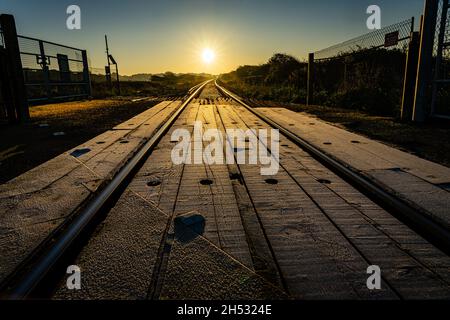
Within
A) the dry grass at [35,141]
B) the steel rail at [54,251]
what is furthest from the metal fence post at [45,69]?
the steel rail at [54,251]

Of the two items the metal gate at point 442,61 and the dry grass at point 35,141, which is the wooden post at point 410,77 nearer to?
the metal gate at point 442,61

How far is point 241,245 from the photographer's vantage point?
A: 168 centimetres

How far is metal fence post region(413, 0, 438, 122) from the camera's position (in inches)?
238

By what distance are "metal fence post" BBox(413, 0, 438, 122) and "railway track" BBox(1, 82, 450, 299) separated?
492cm

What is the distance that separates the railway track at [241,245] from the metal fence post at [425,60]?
4924mm

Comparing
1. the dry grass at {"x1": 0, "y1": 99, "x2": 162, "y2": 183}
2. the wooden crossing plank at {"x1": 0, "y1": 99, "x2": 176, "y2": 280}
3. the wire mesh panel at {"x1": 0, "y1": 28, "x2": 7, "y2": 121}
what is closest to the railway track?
the wooden crossing plank at {"x1": 0, "y1": 99, "x2": 176, "y2": 280}

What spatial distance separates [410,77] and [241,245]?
6871 mm

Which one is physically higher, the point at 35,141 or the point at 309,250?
the point at 35,141

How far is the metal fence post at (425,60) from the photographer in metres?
6.04

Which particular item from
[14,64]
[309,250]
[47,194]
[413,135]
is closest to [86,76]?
[14,64]

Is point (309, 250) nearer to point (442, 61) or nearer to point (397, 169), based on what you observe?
point (397, 169)

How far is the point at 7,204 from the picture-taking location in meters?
2.30

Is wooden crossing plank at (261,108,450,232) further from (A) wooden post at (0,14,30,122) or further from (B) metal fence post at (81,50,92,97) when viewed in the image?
(B) metal fence post at (81,50,92,97)
